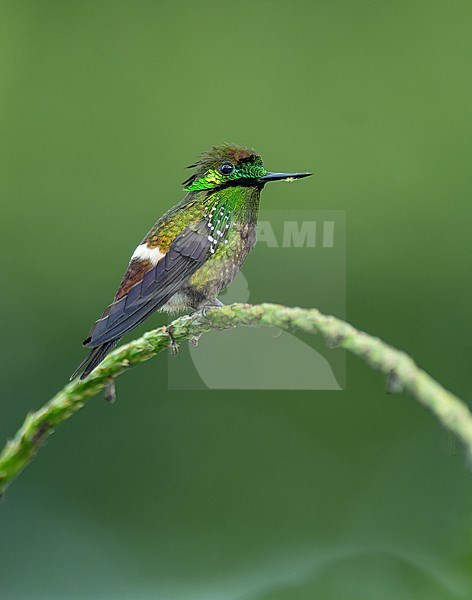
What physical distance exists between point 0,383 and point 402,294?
4.53ft

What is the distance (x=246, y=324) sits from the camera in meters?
0.76

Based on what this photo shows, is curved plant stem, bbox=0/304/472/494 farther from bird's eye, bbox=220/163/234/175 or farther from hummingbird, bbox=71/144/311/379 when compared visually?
bird's eye, bbox=220/163/234/175

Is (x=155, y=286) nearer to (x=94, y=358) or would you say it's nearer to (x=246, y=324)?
(x=94, y=358)

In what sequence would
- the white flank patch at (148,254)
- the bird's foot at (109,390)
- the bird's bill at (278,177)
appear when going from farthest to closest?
the white flank patch at (148,254), the bird's bill at (278,177), the bird's foot at (109,390)

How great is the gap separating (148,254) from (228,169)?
206mm

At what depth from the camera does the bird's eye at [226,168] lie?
1.30 m

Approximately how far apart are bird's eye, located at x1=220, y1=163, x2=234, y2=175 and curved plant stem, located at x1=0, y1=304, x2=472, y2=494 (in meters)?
0.39

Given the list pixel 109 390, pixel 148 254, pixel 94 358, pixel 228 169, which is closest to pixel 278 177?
pixel 228 169

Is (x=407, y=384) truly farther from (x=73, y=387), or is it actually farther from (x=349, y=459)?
(x=349, y=459)

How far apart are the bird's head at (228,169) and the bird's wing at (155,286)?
0.08 m

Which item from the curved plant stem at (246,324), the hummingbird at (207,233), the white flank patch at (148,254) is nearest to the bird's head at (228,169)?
the hummingbird at (207,233)

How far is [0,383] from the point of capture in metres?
2.56

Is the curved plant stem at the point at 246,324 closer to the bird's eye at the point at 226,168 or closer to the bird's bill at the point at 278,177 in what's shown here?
the bird's bill at the point at 278,177

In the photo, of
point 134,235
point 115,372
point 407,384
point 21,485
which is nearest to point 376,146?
point 134,235
